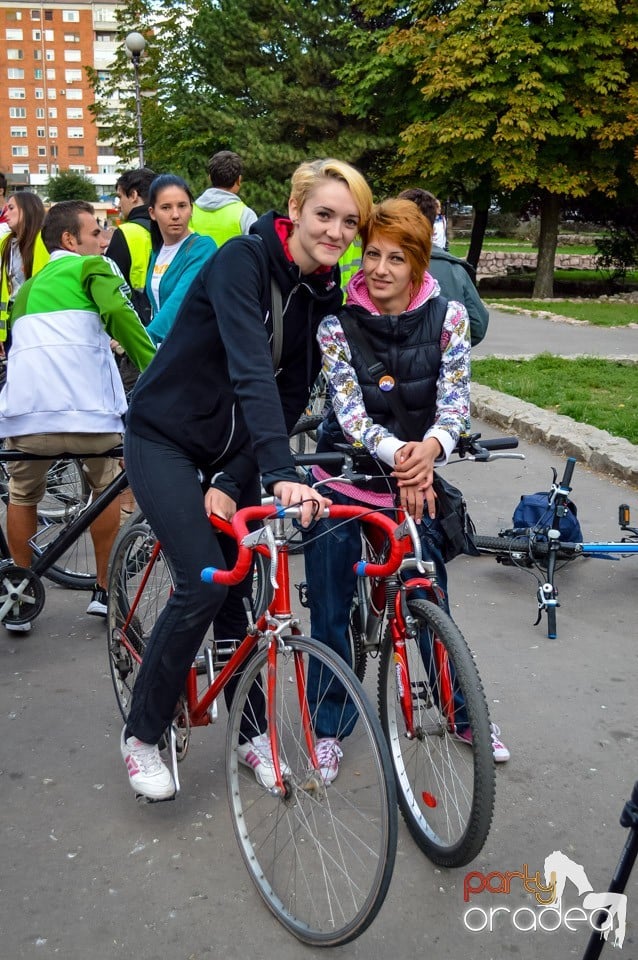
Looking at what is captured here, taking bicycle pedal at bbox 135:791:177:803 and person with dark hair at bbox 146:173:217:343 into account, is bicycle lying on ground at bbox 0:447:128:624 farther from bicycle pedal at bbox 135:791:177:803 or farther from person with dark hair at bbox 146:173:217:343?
bicycle pedal at bbox 135:791:177:803

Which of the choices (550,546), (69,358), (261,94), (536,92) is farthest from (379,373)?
(261,94)

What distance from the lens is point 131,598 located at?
151 inches

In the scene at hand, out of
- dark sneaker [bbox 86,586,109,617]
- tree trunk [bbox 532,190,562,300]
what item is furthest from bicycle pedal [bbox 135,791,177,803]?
tree trunk [bbox 532,190,562,300]

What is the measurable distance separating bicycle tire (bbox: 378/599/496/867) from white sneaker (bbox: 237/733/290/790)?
1.37ft

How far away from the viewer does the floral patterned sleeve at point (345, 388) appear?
335 cm

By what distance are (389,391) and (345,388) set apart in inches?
6.0

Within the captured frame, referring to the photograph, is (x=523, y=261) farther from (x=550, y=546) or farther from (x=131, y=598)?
(x=131, y=598)

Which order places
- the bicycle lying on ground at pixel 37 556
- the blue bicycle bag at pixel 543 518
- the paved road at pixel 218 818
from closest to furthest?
the paved road at pixel 218 818, the bicycle lying on ground at pixel 37 556, the blue bicycle bag at pixel 543 518

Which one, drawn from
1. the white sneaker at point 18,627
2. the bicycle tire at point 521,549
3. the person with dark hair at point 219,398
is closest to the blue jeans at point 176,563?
the person with dark hair at point 219,398

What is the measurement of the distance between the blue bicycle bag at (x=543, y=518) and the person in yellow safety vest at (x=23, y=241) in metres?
3.40

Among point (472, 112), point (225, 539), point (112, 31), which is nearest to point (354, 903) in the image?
point (225, 539)

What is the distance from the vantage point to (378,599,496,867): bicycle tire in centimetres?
291

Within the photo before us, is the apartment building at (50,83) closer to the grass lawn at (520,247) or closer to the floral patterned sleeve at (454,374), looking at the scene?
the grass lawn at (520,247)

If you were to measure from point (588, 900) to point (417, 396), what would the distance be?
5.31 ft
